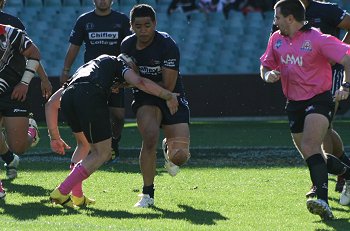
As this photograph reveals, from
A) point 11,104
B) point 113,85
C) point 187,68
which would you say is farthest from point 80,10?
point 113,85

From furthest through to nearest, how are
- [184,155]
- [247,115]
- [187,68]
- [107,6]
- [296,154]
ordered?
[187,68] → [247,115] → [296,154] → [107,6] → [184,155]

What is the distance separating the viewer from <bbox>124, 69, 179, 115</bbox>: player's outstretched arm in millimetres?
8406

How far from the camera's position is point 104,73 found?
27.7ft

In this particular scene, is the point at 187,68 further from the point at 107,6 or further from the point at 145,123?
the point at 145,123

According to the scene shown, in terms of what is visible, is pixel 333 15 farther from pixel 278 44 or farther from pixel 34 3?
pixel 34 3

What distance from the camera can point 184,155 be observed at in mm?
9180

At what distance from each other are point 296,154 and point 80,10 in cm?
1184

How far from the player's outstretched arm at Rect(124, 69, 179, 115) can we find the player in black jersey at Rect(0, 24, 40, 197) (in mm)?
1562

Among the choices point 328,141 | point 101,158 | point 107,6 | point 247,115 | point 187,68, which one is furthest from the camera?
point 187,68

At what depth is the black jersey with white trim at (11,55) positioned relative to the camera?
9.55m

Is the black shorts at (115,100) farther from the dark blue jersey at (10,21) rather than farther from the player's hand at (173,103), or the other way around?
the player's hand at (173,103)

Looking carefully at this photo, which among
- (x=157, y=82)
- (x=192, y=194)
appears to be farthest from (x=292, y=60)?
(x=192, y=194)

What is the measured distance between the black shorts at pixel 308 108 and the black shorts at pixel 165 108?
3.61 ft

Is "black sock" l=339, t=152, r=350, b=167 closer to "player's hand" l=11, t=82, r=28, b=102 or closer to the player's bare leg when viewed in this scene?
the player's bare leg
